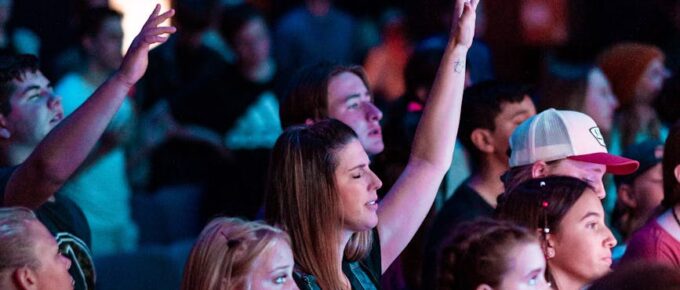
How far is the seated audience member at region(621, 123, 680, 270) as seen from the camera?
457cm

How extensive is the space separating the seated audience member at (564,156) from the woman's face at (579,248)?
0.58 m

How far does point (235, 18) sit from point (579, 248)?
155 inches

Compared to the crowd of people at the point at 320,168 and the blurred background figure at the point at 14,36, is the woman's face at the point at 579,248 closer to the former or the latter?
the crowd of people at the point at 320,168

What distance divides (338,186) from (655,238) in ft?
3.92

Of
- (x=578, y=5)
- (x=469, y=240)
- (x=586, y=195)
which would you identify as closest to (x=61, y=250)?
(x=469, y=240)

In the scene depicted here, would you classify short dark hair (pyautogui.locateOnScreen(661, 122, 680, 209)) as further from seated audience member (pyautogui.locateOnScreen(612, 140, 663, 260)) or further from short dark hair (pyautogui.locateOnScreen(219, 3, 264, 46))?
short dark hair (pyautogui.locateOnScreen(219, 3, 264, 46))

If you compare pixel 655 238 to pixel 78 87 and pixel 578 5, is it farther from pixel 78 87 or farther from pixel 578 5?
pixel 578 5

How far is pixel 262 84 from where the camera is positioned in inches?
297

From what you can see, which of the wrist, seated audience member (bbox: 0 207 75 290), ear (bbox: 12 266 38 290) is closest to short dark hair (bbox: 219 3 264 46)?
the wrist

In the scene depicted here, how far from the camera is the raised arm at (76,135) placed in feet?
13.0

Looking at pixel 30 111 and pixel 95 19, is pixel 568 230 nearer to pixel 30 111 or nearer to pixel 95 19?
pixel 30 111

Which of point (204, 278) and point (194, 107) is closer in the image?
point (204, 278)

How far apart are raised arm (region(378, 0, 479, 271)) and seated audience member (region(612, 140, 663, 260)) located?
64.6 inches

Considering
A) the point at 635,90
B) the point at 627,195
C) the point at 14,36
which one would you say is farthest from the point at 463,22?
the point at 14,36
